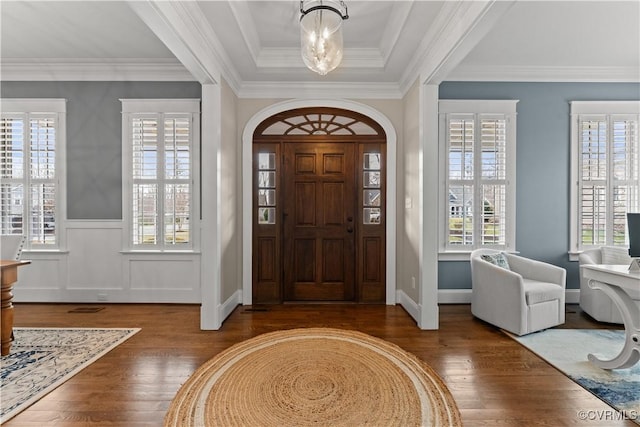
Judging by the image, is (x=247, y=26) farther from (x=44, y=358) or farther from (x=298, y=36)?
(x=44, y=358)

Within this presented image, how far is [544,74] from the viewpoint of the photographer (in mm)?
4371

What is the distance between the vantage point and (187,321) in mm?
3805

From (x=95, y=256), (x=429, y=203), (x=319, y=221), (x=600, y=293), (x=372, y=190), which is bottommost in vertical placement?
(x=600, y=293)

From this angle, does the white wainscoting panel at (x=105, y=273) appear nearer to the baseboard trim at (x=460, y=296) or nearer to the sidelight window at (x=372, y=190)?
the sidelight window at (x=372, y=190)

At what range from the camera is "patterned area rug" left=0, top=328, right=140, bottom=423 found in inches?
90.2

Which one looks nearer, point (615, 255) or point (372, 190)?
point (615, 255)

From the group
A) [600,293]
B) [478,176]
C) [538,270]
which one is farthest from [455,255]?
[600,293]

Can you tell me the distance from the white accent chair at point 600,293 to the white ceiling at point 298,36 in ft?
7.24

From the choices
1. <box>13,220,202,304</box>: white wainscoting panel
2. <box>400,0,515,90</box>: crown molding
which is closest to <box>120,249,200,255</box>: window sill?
<box>13,220,202,304</box>: white wainscoting panel

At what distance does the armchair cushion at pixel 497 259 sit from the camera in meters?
3.92

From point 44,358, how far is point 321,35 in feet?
11.0

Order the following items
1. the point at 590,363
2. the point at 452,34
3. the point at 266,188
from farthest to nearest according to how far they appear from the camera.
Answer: the point at 266,188
the point at 452,34
the point at 590,363

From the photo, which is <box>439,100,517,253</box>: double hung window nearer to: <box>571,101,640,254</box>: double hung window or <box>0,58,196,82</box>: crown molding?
<box>571,101,640,254</box>: double hung window

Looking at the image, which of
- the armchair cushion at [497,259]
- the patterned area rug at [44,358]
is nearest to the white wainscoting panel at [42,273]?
the patterned area rug at [44,358]
